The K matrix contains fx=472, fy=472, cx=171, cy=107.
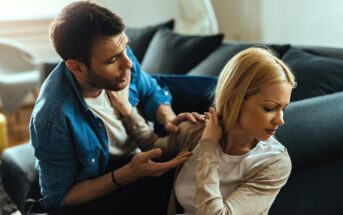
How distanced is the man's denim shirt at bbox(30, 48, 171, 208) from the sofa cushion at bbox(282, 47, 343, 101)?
0.72 m

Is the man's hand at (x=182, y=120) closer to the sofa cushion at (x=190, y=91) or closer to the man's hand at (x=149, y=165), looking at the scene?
the man's hand at (x=149, y=165)

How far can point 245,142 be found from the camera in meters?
1.29

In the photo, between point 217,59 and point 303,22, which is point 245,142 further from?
point 303,22

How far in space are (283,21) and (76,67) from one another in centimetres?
185

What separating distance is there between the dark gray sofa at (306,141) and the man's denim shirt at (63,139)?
0.17m

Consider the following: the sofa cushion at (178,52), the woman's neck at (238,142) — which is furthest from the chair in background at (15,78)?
the woman's neck at (238,142)

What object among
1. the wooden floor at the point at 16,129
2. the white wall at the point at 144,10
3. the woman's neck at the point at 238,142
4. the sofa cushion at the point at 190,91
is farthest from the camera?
the white wall at the point at 144,10

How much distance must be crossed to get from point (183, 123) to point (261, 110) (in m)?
0.34

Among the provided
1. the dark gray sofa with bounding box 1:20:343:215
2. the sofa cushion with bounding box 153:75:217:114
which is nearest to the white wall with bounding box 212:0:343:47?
the dark gray sofa with bounding box 1:20:343:215

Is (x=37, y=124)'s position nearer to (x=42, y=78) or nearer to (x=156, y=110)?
(x=156, y=110)

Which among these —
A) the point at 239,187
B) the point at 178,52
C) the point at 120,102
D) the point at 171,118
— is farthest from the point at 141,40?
the point at 239,187

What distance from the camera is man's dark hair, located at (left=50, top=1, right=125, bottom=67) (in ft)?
4.22

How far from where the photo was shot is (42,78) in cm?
274

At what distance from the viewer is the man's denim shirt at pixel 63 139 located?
4.23ft
